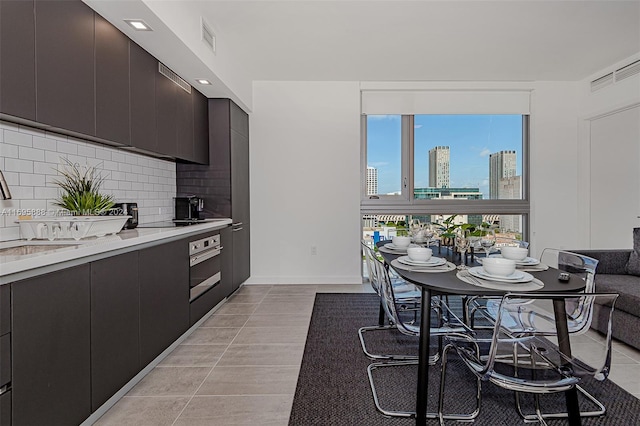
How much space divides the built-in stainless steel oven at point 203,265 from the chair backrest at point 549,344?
7.33ft

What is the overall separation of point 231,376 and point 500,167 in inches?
174

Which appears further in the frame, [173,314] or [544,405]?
[173,314]

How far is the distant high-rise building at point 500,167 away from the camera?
4840 mm

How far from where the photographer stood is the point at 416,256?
80.4 inches

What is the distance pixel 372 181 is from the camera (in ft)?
15.8

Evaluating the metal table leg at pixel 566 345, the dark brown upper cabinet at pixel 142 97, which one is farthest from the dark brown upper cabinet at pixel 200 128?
the metal table leg at pixel 566 345

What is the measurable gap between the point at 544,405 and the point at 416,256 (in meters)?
1.05

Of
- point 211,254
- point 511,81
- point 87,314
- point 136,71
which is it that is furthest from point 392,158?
point 87,314

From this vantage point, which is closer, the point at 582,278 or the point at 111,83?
the point at 582,278

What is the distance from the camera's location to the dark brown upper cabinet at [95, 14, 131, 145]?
2.09 meters

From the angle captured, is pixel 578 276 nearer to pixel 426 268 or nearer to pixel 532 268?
pixel 532 268

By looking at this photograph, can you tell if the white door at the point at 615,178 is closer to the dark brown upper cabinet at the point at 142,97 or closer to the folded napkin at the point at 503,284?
the folded napkin at the point at 503,284

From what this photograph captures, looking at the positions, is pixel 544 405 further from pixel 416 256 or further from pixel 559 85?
pixel 559 85

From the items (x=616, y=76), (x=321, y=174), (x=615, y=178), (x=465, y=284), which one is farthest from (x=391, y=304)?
(x=616, y=76)
